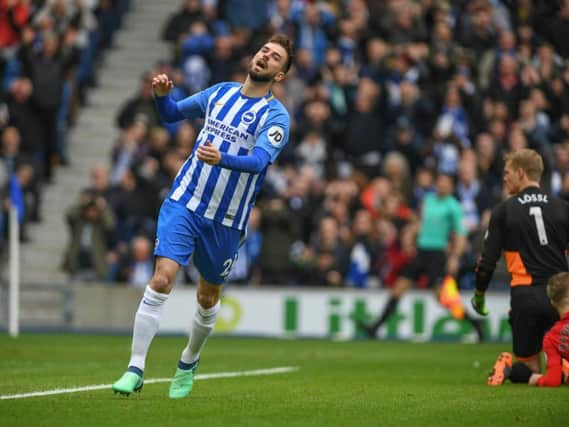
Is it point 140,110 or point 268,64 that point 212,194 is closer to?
point 268,64

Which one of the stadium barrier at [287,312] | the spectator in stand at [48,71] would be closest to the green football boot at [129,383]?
the stadium barrier at [287,312]

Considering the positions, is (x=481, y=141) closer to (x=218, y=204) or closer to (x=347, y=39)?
(x=347, y=39)

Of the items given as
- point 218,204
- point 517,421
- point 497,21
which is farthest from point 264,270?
point 517,421

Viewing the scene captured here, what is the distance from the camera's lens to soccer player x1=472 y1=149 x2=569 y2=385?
461 inches

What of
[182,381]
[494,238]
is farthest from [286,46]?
[494,238]

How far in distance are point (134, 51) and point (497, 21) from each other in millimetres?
7949

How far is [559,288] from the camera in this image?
1110 centimetres

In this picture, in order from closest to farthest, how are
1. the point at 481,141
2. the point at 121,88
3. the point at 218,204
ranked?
the point at 218,204
the point at 481,141
the point at 121,88

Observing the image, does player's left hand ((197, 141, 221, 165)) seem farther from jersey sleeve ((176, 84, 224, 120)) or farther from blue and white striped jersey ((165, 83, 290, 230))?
jersey sleeve ((176, 84, 224, 120))

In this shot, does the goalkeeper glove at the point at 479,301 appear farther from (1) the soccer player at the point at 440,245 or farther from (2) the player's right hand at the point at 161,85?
(1) the soccer player at the point at 440,245

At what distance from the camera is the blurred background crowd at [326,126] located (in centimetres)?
2175

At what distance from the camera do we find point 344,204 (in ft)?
72.7

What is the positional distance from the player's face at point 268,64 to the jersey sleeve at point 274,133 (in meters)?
0.26

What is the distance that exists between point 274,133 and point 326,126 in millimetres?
13504
